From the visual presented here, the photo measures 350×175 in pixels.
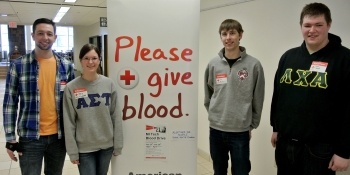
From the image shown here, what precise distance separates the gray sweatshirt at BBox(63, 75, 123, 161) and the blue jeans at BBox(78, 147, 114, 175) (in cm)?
5

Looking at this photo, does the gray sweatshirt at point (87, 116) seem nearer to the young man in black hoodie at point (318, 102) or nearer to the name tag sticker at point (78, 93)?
the name tag sticker at point (78, 93)

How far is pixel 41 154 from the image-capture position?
1.81 meters

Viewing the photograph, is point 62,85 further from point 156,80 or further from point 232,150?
point 232,150

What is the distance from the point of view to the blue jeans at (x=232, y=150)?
198cm

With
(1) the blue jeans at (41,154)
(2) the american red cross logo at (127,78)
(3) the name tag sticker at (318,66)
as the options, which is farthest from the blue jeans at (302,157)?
(1) the blue jeans at (41,154)

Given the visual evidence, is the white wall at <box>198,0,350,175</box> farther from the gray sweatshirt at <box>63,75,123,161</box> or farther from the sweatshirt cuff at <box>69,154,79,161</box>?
the sweatshirt cuff at <box>69,154,79,161</box>

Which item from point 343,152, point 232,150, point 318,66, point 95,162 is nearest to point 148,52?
point 95,162

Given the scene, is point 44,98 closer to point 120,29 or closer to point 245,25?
point 120,29

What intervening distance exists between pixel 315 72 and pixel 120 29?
4.21 feet

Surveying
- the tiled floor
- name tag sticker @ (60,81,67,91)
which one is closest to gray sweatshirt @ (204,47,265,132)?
name tag sticker @ (60,81,67,91)

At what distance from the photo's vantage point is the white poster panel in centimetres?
189

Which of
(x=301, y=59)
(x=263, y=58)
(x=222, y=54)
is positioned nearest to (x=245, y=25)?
(x=263, y=58)

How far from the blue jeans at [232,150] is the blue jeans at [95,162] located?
78 centimetres

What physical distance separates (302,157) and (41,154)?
5.51ft
